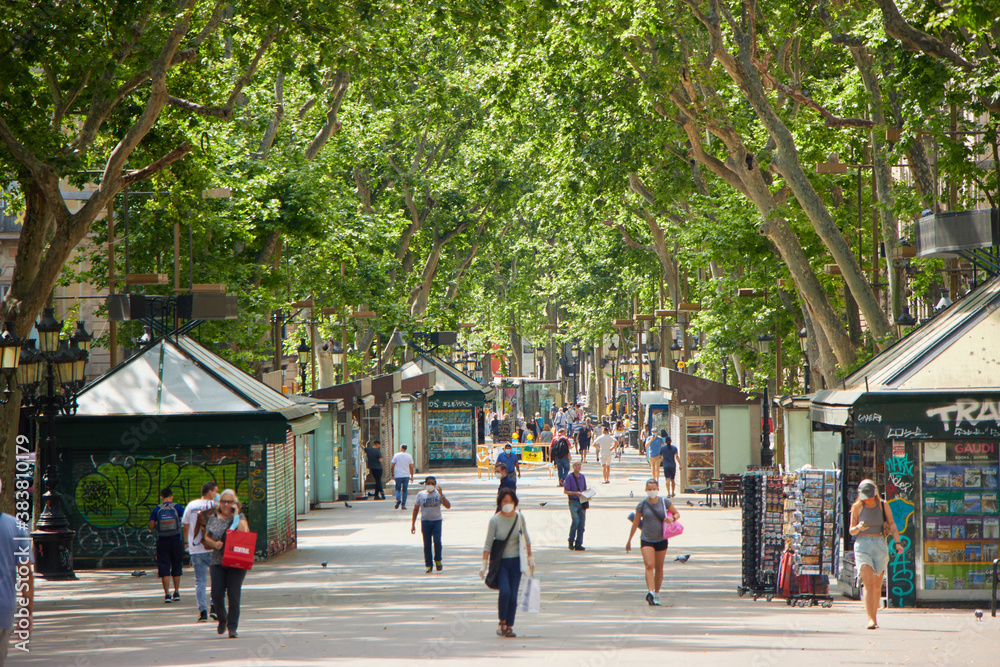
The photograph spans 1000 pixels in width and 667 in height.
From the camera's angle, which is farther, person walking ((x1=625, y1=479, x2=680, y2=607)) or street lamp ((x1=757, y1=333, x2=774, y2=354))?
street lamp ((x1=757, y1=333, x2=774, y2=354))

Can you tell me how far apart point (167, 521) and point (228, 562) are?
337 cm

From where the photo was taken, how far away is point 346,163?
3206 centimetres

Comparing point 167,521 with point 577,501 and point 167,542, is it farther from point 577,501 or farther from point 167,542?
point 577,501

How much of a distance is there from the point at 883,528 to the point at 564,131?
1356cm

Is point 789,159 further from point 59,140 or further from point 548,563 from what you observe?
Result: point 59,140

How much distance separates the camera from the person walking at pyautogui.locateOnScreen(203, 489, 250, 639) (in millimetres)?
11812

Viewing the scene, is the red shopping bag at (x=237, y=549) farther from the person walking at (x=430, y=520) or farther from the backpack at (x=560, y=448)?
the backpack at (x=560, y=448)

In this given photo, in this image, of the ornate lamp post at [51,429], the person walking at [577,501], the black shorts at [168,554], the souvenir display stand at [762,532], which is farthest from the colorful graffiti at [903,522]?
the ornate lamp post at [51,429]

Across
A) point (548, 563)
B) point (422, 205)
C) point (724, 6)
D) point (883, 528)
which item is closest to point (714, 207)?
point (724, 6)

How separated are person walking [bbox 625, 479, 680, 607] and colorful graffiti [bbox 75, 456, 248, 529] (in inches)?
287

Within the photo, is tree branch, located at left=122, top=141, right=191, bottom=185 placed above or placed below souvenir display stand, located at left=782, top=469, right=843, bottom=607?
above

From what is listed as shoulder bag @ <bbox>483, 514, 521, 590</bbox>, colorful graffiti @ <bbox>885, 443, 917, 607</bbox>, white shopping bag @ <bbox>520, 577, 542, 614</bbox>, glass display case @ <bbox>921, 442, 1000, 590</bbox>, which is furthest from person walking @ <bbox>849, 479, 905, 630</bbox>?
shoulder bag @ <bbox>483, 514, 521, 590</bbox>

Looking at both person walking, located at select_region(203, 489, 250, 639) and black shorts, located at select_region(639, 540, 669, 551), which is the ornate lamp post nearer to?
person walking, located at select_region(203, 489, 250, 639)

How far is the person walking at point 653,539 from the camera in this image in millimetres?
13914
